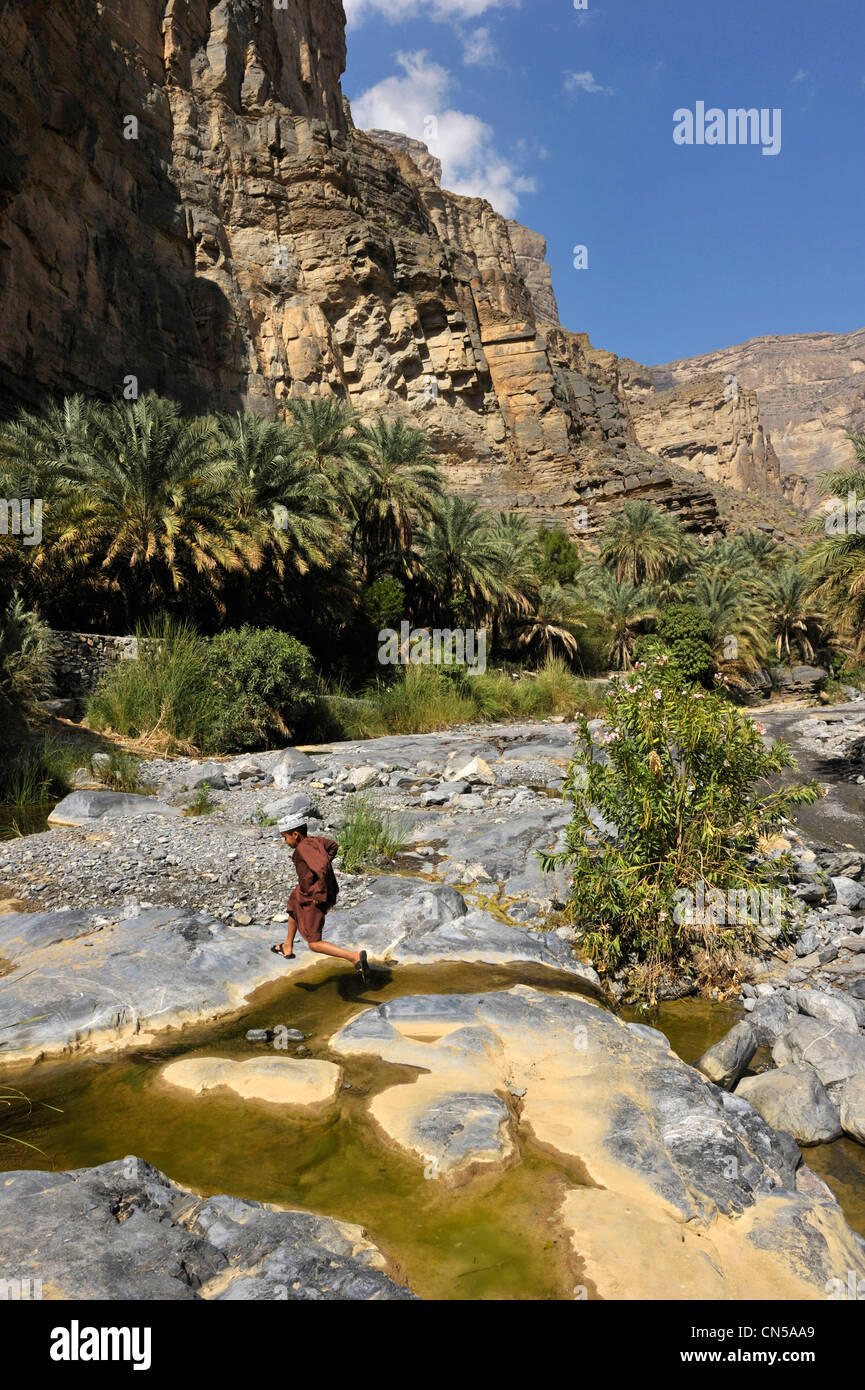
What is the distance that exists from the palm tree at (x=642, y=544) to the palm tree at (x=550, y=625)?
24.9ft

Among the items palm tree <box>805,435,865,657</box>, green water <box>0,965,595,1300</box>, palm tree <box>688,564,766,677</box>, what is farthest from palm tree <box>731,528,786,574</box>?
green water <box>0,965,595,1300</box>

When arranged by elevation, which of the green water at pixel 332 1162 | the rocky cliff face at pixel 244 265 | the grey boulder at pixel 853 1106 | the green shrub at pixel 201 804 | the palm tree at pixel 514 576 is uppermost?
the rocky cliff face at pixel 244 265

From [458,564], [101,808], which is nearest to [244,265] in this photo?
[458,564]

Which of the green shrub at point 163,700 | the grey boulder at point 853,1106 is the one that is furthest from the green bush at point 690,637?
the grey boulder at point 853,1106

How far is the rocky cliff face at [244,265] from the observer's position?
28.5m

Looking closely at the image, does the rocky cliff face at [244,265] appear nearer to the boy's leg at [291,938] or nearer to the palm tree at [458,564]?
the palm tree at [458,564]

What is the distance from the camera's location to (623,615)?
27.3 meters

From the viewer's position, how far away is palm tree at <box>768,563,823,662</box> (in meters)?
29.6

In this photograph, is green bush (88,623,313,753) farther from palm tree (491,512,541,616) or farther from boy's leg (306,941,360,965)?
palm tree (491,512,541,616)

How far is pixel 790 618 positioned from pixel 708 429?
7077 centimetres

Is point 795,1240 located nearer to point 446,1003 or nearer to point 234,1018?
point 446,1003

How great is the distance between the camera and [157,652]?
1229 centimetres

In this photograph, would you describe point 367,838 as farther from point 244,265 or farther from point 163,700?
point 244,265

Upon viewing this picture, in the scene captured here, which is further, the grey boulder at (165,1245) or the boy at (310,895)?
the boy at (310,895)
